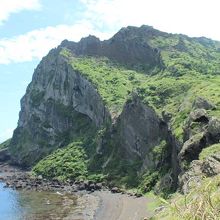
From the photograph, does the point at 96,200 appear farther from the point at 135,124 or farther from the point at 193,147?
the point at 193,147

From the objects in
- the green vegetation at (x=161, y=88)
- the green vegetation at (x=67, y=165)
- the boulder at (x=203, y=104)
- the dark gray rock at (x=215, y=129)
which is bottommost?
the green vegetation at (x=67, y=165)

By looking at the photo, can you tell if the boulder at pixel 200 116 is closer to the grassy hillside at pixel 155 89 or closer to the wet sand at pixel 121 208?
the grassy hillside at pixel 155 89

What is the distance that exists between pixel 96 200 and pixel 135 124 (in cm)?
3021

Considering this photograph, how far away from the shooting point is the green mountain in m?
92.8

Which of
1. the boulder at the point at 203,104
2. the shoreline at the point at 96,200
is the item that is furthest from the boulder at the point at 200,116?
the shoreline at the point at 96,200

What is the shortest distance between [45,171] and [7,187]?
18791 mm

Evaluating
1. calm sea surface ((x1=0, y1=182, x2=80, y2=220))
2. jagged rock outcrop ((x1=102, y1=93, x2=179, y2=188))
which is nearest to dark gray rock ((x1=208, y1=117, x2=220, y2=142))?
jagged rock outcrop ((x1=102, y1=93, x2=179, y2=188))

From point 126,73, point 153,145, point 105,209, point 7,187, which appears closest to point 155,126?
point 153,145

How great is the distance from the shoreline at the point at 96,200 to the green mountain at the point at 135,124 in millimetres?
5735

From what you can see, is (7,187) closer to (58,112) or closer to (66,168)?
(66,168)

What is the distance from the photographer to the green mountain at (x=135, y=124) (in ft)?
305

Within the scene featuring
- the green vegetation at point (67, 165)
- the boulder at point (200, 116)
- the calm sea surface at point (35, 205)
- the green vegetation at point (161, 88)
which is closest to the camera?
the boulder at point (200, 116)

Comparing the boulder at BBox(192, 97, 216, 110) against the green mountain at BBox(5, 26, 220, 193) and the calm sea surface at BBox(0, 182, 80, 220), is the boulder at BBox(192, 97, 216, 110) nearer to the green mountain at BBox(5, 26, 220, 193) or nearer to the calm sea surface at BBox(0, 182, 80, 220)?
the green mountain at BBox(5, 26, 220, 193)

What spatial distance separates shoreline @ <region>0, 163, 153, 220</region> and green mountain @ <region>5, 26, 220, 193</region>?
5735 millimetres
